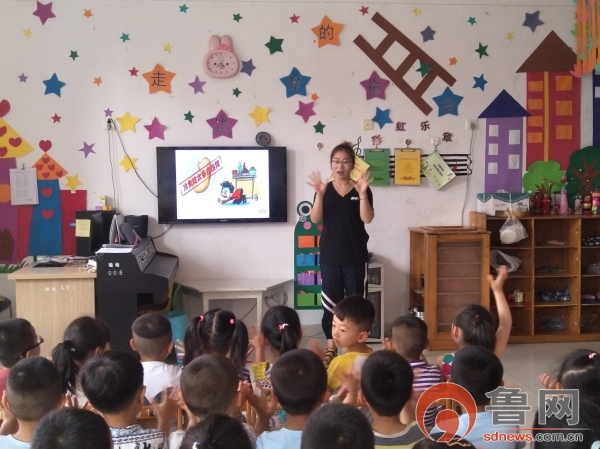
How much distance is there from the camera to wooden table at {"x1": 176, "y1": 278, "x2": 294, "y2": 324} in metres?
4.43

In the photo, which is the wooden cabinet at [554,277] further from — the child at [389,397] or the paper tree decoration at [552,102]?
the child at [389,397]

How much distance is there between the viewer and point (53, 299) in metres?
3.77

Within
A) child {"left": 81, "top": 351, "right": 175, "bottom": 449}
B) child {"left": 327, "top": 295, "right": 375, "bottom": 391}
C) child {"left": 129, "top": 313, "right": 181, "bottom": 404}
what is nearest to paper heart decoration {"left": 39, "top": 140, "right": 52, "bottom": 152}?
child {"left": 129, "top": 313, "right": 181, "bottom": 404}

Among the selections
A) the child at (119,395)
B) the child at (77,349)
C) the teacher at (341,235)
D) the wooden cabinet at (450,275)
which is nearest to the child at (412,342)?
the child at (119,395)

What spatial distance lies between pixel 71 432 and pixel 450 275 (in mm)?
3638

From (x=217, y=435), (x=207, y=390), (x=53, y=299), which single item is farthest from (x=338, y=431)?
(x=53, y=299)

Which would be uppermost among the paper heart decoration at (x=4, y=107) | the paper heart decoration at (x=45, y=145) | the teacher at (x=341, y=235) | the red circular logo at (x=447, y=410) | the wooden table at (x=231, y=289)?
the paper heart decoration at (x=4, y=107)

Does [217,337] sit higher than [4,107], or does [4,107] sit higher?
[4,107]

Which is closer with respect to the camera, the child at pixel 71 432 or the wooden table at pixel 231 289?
the child at pixel 71 432

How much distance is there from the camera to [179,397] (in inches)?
68.1

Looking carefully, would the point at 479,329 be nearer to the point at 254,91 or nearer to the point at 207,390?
the point at 207,390

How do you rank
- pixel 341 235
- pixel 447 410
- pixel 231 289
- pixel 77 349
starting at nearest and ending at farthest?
pixel 447 410 < pixel 77 349 < pixel 341 235 < pixel 231 289

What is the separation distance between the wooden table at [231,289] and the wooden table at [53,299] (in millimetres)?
886

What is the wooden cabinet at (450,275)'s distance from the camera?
4.44 metres
